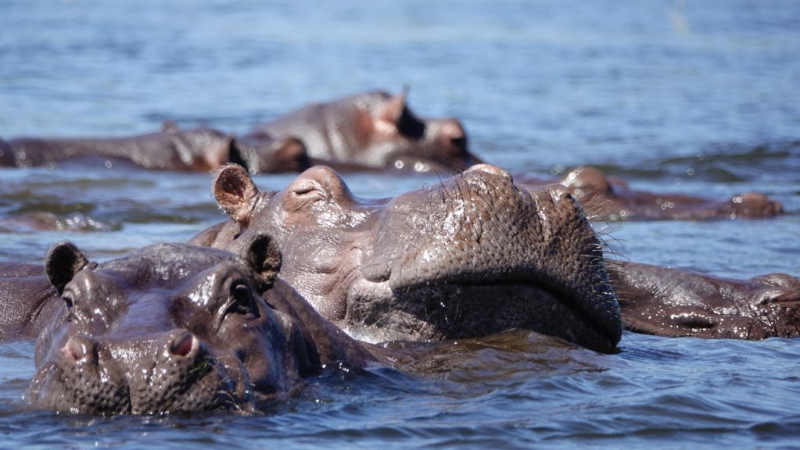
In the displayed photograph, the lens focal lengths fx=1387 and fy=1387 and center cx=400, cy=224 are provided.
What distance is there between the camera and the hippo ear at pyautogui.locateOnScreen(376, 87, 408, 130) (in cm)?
1424

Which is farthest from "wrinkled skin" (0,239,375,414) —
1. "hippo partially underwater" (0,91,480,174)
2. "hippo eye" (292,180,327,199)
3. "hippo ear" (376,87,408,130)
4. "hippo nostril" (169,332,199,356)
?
"hippo ear" (376,87,408,130)

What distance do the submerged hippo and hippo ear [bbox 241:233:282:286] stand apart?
0.66m

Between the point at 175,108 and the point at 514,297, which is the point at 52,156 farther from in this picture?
the point at 514,297

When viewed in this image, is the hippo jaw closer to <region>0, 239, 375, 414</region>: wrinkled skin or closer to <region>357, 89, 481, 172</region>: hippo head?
<region>0, 239, 375, 414</region>: wrinkled skin

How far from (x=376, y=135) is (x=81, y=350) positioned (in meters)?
11.0

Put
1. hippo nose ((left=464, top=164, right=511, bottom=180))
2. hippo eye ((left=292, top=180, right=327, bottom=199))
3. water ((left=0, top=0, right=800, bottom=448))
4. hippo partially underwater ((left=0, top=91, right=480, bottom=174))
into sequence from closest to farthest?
water ((left=0, top=0, right=800, bottom=448)), hippo nose ((left=464, top=164, right=511, bottom=180)), hippo eye ((left=292, top=180, right=327, bottom=199)), hippo partially underwater ((left=0, top=91, right=480, bottom=174))

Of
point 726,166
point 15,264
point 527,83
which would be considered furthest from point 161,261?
point 527,83

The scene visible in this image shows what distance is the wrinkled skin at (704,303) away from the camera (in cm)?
627

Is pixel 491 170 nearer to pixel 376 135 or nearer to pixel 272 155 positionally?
pixel 272 155

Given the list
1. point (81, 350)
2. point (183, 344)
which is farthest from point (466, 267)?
point (81, 350)

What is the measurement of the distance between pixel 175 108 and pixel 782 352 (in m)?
15.3

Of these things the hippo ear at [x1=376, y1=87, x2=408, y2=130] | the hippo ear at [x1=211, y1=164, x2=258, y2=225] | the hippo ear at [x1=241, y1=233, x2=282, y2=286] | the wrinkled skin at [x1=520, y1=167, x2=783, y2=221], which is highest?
the hippo ear at [x1=376, y1=87, x2=408, y2=130]

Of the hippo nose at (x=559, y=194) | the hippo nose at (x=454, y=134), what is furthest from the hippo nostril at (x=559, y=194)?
the hippo nose at (x=454, y=134)

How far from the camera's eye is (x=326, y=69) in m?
25.0
